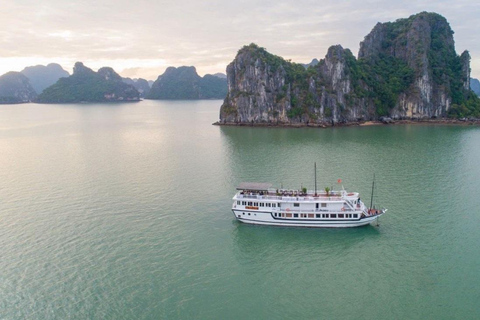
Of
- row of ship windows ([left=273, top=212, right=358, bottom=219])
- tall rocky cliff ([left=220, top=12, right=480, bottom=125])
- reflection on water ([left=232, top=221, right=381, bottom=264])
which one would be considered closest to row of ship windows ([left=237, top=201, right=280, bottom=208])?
row of ship windows ([left=273, top=212, right=358, bottom=219])

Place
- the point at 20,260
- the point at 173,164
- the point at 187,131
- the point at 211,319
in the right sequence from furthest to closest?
the point at 187,131
the point at 173,164
the point at 20,260
the point at 211,319

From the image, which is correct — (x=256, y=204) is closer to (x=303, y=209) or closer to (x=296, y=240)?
(x=303, y=209)

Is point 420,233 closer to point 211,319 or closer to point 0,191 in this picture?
point 211,319

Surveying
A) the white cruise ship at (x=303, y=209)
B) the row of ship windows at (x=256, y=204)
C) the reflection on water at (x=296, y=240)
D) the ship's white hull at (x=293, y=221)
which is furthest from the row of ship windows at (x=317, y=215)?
the reflection on water at (x=296, y=240)

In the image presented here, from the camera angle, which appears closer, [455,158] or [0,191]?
[0,191]

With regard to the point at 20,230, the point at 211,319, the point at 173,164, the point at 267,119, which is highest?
the point at 267,119

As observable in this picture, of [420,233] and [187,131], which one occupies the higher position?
[187,131]

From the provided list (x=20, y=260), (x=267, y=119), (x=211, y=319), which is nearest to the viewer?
(x=211, y=319)

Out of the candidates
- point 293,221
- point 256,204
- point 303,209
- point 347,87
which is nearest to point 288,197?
point 303,209

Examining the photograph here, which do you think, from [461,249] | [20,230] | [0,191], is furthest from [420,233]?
[0,191]
